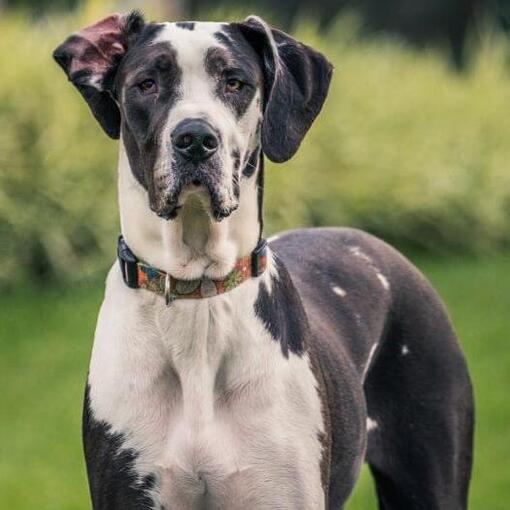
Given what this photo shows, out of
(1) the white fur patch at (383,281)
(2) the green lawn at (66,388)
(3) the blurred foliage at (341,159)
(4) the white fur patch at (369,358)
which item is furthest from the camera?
(3) the blurred foliage at (341,159)

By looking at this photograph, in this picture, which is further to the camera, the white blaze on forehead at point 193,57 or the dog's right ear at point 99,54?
the dog's right ear at point 99,54

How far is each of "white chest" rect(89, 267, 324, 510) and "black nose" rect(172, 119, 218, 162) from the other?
1.60 feet

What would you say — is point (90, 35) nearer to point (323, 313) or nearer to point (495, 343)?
point (323, 313)

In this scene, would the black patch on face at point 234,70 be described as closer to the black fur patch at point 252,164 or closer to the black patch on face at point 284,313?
the black fur patch at point 252,164

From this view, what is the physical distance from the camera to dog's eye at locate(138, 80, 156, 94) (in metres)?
3.98

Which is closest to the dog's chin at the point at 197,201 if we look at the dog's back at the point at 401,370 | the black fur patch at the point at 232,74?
the black fur patch at the point at 232,74

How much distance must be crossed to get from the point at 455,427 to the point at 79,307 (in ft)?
19.1

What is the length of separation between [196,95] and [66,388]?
539 cm

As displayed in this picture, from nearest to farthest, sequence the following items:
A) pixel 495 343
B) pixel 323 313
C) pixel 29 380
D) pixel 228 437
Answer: pixel 228 437 → pixel 323 313 → pixel 29 380 → pixel 495 343

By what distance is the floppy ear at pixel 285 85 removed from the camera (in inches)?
161

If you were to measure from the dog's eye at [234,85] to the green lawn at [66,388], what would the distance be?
349 centimetres

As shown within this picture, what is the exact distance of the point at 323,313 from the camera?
475cm

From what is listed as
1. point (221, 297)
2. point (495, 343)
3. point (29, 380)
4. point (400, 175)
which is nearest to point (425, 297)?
point (221, 297)

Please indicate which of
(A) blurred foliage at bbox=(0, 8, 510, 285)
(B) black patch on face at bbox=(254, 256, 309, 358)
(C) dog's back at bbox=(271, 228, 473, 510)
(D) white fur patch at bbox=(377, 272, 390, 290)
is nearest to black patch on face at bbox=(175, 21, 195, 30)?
(B) black patch on face at bbox=(254, 256, 309, 358)
